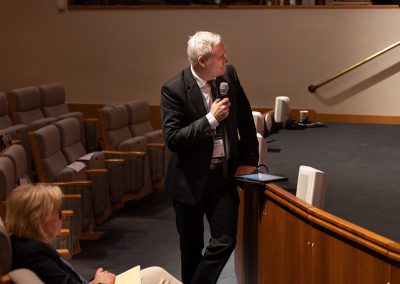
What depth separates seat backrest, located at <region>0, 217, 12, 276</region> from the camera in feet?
6.64

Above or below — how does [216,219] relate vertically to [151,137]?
above

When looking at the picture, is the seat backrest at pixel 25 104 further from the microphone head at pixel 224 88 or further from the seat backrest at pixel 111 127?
the microphone head at pixel 224 88

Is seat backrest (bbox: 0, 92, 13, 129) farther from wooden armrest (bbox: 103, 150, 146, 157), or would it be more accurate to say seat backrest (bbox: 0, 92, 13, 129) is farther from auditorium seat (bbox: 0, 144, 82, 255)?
auditorium seat (bbox: 0, 144, 82, 255)

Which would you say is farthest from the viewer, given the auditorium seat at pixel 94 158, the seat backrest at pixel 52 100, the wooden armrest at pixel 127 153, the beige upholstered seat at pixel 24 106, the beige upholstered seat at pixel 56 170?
the seat backrest at pixel 52 100

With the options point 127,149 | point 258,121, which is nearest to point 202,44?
point 258,121

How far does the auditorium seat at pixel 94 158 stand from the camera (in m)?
4.61

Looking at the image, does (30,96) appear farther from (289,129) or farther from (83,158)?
(289,129)

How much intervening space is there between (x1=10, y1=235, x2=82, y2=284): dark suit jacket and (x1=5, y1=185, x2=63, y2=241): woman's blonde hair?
0.08 feet

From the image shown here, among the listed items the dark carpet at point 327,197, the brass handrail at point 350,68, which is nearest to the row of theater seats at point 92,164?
the dark carpet at point 327,197

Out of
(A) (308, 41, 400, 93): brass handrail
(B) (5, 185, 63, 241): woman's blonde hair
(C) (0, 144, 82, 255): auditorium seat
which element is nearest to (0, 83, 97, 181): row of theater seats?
(C) (0, 144, 82, 255): auditorium seat

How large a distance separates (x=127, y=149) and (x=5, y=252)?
299 centimetres

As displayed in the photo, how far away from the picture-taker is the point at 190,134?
2570 millimetres

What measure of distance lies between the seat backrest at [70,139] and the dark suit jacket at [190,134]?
2.02m

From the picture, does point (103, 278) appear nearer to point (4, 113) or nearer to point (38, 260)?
point (38, 260)
